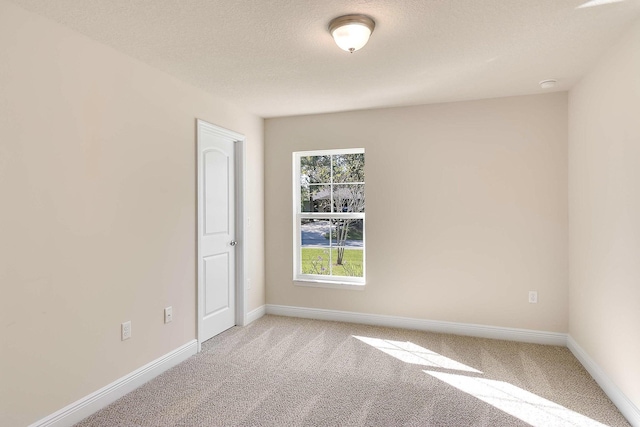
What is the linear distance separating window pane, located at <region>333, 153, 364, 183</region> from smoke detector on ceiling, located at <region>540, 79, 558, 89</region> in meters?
1.88

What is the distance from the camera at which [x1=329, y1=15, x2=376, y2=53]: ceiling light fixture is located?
209 centimetres

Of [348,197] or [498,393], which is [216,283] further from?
[498,393]

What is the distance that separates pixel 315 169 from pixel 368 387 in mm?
2612

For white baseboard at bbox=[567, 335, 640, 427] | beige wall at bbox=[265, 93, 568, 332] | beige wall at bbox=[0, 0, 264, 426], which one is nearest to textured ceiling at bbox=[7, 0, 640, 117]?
beige wall at bbox=[0, 0, 264, 426]

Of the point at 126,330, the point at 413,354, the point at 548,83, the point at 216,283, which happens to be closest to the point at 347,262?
the point at 413,354

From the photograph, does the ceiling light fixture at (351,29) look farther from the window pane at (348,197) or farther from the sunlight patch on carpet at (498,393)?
the sunlight patch on carpet at (498,393)

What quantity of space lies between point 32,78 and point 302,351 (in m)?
2.83

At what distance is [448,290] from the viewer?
3.87 metres

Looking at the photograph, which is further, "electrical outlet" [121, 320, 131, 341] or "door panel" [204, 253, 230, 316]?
"door panel" [204, 253, 230, 316]

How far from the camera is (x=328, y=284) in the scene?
4.33 metres

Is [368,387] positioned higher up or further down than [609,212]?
further down

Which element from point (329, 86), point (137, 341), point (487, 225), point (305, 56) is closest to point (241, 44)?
point (305, 56)

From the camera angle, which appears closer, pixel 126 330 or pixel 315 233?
pixel 126 330

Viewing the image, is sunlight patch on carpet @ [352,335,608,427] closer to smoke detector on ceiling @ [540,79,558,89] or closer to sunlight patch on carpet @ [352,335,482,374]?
sunlight patch on carpet @ [352,335,482,374]
